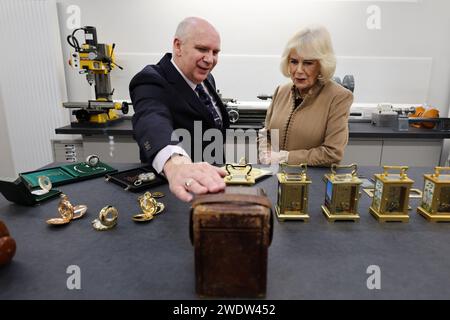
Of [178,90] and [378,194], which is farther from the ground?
[178,90]

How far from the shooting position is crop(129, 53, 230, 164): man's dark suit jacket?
4.05ft

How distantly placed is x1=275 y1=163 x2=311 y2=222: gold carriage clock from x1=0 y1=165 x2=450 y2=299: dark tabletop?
3cm

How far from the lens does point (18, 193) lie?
1091mm

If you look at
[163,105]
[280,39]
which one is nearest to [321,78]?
[163,105]

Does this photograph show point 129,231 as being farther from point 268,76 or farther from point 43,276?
point 268,76

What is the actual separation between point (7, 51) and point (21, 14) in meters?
0.39

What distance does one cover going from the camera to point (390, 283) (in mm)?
735

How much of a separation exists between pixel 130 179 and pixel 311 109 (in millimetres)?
1081

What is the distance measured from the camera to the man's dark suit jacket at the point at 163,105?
1233 millimetres

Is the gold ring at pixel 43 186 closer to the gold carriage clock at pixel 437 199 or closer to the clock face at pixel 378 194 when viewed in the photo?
the clock face at pixel 378 194

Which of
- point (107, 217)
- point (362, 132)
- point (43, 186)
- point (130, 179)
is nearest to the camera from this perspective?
point (107, 217)

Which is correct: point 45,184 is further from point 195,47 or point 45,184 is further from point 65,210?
point 195,47

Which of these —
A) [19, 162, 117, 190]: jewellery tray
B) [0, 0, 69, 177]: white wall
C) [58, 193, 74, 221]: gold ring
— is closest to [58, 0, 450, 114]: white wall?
[0, 0, 69, 177]: white wall
